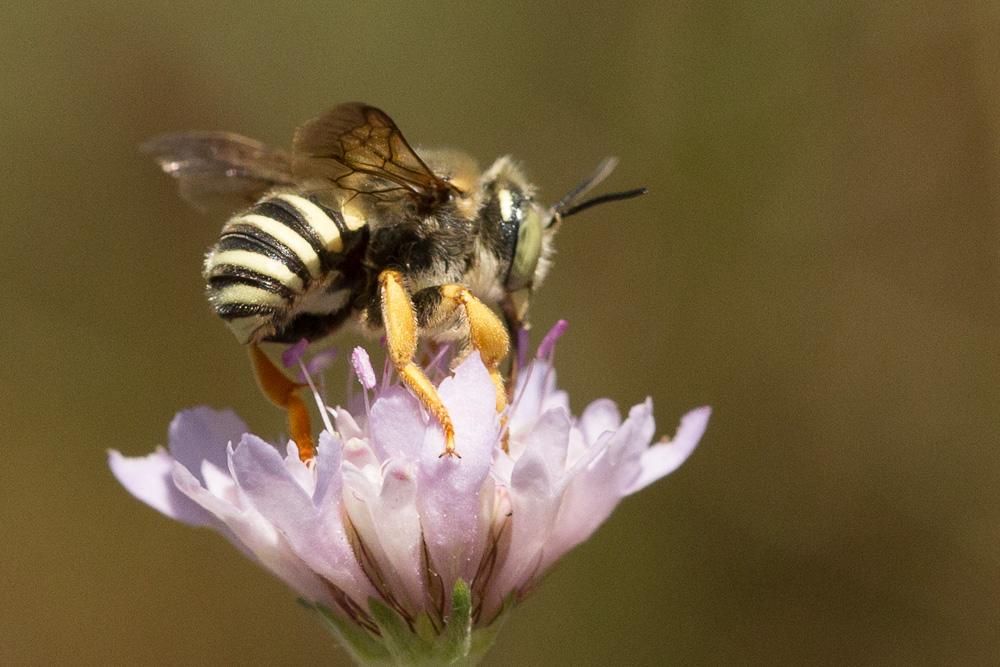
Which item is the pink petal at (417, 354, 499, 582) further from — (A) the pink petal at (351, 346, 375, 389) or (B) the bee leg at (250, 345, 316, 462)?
Result: (B) the bee leg at (250, 345, 316, 462)

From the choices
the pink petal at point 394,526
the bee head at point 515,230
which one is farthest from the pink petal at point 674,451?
the pink petal at point 394,526

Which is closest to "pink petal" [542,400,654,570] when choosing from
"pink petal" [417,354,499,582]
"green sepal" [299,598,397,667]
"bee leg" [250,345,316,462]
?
"pink petal" [417,354,499,582]

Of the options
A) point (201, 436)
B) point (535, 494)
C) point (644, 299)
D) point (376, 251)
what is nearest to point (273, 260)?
point (376, 251)

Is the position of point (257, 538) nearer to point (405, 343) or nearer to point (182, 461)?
point (182, 461)

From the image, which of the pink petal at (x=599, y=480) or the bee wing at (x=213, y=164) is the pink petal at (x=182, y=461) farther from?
the pink petal at (x=599, y=480)

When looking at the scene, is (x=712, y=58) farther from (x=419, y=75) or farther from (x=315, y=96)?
(x=315, y=96)

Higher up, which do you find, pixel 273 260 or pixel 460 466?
pixel 273 260

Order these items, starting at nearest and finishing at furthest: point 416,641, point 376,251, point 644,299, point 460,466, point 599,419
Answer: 1. point 460,466
2. point 416,641
3. point 376,251
4. point 599,419
5. point 644,299
